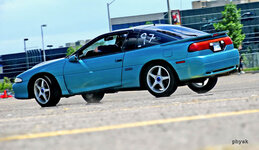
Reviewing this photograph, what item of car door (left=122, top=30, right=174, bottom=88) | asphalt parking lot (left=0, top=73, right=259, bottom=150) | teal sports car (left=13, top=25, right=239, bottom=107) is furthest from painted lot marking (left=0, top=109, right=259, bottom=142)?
car door (left=122, top=30, right=174, bottom=88)

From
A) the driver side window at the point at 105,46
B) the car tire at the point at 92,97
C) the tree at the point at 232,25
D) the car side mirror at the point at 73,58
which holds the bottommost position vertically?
the car tire at the point at 92,97

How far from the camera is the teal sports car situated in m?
7.82

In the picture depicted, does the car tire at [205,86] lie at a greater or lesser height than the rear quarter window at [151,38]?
lesser

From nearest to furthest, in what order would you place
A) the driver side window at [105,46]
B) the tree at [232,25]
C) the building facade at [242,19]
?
the driver side window at [105,46], the tree at [232,25], the building facade at [242,19]

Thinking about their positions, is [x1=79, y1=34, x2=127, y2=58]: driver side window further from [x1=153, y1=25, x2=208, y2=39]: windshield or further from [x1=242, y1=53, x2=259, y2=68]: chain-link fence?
[x1=242, y1=53, x2=259, y2=68]: chain-link fence

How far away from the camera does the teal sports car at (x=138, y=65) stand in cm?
782

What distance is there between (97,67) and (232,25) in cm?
4421

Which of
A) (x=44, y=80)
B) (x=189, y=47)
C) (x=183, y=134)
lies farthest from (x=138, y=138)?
(x=44, y=80)

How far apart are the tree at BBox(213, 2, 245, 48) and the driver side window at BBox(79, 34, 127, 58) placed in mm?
43067

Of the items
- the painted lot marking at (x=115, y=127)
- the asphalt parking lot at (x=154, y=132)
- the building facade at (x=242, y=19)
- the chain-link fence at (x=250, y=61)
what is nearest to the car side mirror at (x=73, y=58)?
the asphalt parking lot at (x=154, y=132)

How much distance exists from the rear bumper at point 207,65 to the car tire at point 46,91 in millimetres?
2564

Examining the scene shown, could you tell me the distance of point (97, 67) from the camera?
8.49 metres

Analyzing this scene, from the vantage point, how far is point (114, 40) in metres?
8.77

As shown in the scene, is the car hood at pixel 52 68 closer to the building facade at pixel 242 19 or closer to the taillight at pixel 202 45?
the taillight at pixel 202 45
